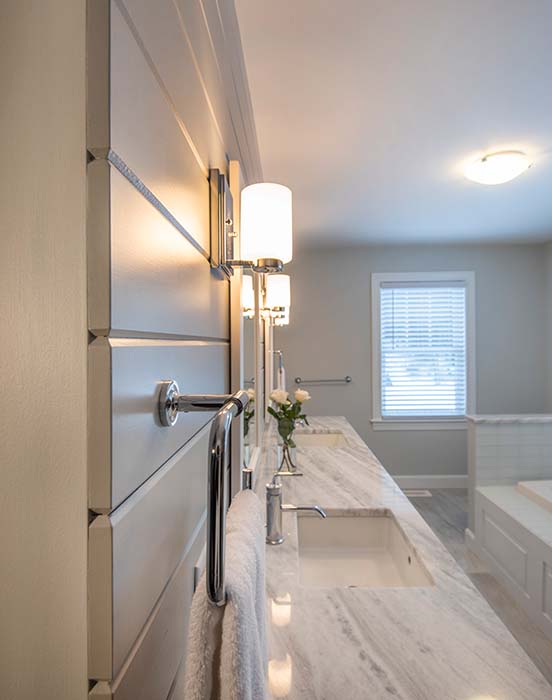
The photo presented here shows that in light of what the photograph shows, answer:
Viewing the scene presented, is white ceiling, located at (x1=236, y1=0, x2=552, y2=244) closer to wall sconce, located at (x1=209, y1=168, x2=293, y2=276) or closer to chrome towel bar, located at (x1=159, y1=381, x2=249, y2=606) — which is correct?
wall sconce, located at (x1=209, y1=168, x2=293, y2=276)

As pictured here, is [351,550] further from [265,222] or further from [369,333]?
[369,333]

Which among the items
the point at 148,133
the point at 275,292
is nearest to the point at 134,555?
the point at 148,133

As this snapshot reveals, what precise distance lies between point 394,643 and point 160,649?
1.63ft

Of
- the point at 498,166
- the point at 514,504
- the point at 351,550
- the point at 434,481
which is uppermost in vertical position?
the point at 498,166

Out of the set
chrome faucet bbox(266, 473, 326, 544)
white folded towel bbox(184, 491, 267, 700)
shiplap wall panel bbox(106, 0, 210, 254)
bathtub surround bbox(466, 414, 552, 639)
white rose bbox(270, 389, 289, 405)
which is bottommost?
bathtub surround bbox(466, 414, 552, 639)

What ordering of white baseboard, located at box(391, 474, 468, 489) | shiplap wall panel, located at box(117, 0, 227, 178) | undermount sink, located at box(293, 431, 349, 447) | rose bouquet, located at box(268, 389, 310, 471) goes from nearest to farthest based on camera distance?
shiplap wall panel, located at box(117, 0, 227, 178) < rose bouquet, located at box(268, 389, 310, 471) < undermount sink, located at box(293, 431, 349, 447) < white baseboard, located at box(391, 474, 468, 489)

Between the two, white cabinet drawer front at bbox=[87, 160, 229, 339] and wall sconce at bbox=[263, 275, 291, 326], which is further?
wall sconce at bbox=[263, 275, 291, 326]

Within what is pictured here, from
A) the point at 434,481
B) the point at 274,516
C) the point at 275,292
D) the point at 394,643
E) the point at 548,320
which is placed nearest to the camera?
the point at 394,643

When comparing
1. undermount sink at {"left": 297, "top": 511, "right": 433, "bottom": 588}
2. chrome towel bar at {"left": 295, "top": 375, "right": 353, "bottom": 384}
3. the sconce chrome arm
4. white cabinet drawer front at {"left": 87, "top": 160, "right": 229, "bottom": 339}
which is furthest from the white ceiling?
chrome towel bar at {"left": 295, "top": 375, "right": 353, "bottom": 384}

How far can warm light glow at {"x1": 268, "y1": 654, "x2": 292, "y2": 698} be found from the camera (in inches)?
28.4

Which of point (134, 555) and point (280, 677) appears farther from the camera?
point (280, 677)

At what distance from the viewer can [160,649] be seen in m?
0.55

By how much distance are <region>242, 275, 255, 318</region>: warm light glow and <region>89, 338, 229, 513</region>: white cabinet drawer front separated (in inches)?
35.8

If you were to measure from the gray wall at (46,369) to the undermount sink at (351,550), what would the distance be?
108 centimetres
